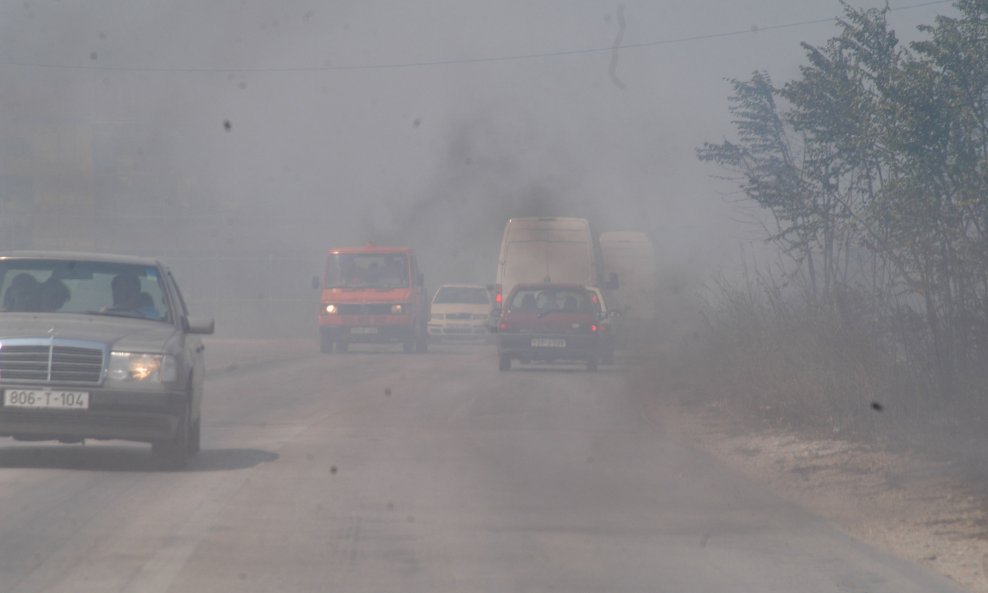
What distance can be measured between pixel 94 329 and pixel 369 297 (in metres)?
23.5

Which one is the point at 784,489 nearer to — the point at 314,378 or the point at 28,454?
the point at 28,454

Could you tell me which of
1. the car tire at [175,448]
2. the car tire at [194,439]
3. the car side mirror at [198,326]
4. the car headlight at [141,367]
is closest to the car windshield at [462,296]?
the car tire at [194,439]

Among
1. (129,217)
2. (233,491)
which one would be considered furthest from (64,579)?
(129,217)

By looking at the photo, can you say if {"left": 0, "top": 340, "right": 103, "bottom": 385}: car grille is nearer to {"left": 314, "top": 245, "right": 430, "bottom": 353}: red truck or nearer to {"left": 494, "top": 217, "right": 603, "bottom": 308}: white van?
{"left": 494, "top": 217, "right": 603, "bottom": 308}: white van

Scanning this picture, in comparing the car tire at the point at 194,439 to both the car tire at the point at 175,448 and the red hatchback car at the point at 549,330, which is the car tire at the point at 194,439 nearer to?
the car tire at the point at 175,448

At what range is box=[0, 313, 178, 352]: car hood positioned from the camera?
983cm

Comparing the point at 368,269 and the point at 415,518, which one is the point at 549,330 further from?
Result: the point at 415,518

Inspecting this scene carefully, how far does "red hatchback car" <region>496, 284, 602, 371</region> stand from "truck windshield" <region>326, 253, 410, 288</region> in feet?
30.5

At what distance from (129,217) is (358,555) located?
43.2 m

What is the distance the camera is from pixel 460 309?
4209 centimetres

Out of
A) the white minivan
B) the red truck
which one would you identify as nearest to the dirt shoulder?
the white minivan

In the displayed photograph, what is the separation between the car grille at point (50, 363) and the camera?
966 centimetres

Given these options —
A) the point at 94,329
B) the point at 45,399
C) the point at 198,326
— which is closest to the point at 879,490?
the point at 198,326

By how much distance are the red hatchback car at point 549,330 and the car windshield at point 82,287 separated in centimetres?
1410
